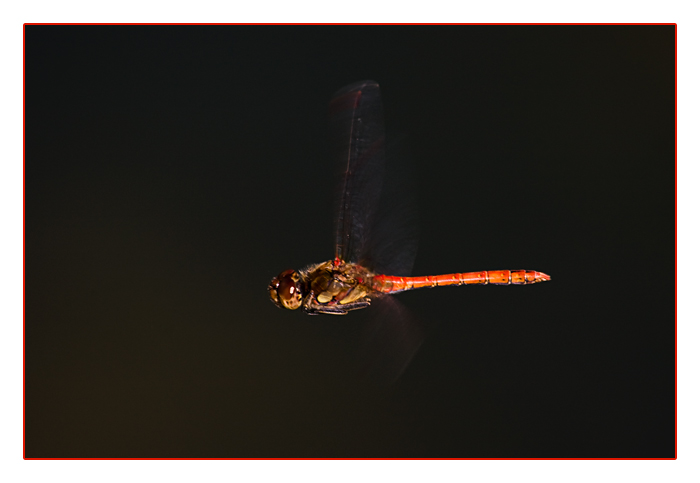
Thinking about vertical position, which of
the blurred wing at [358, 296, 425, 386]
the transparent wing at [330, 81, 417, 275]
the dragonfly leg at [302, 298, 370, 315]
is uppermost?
the transparent wing at [330, 81, 417, 275]

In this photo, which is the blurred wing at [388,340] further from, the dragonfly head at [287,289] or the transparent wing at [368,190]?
the dragonfly head at [287,289]

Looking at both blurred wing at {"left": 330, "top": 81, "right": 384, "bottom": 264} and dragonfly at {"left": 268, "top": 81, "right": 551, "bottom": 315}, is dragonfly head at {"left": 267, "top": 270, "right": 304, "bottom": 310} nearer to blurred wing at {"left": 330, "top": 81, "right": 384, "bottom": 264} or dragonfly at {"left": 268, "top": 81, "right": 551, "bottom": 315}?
dragonfly at {"left": 268, "top": 81, "right": 551, "bottom": 315}

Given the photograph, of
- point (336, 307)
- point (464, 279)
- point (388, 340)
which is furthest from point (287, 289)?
point (464, 279)

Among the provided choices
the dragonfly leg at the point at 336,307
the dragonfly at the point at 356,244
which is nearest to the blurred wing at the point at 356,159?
the dragonfly at the point at 356,244

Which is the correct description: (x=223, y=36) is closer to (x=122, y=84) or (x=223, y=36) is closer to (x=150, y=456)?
(x=122, y=84)

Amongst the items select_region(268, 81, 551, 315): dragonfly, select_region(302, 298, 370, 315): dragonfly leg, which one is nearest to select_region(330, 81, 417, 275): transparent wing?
select_region(268, 81, 551, 315): dragonfly

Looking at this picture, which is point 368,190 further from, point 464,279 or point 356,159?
point 464,279
